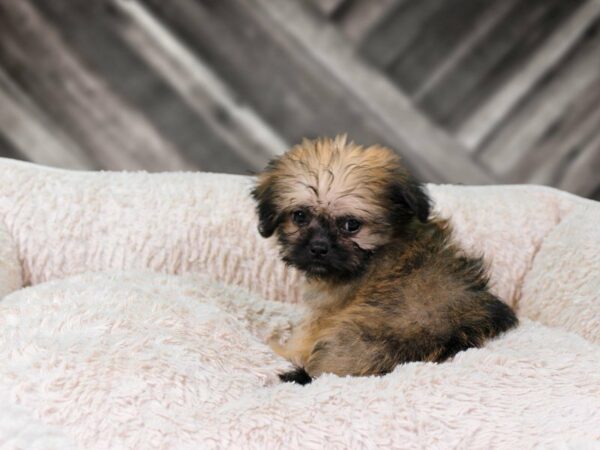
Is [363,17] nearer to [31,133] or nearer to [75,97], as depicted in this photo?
[75,97]

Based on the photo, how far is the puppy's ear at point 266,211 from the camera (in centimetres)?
221

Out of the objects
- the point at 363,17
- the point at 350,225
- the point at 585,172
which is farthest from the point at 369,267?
the point at 585,172

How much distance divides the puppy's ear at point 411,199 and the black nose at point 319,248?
250 mm

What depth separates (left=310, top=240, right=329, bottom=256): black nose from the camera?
202cm

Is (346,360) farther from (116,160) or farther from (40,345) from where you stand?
(116,160)

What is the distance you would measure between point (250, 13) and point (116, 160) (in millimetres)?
947

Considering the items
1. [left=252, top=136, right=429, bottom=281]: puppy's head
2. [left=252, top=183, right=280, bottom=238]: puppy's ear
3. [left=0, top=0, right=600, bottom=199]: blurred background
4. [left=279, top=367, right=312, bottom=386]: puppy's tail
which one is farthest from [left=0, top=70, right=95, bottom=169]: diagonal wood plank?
[left=279, top=367, right=312, bottom=386]: puppy's tail

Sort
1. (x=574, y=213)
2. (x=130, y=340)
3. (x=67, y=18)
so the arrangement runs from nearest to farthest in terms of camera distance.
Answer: (x=130, y=340), (x=574, y=213), (x=67, y=18)

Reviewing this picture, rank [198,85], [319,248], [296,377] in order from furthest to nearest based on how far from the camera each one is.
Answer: [198,85]
[319,248]
[296,377]

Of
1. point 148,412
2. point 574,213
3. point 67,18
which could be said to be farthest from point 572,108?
point 148,412

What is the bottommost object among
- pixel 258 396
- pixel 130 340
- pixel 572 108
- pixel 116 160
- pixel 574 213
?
pixel 116 160

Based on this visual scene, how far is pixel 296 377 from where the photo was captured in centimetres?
191

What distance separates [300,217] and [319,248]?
5.6 inches

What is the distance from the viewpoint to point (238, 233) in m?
2.89
